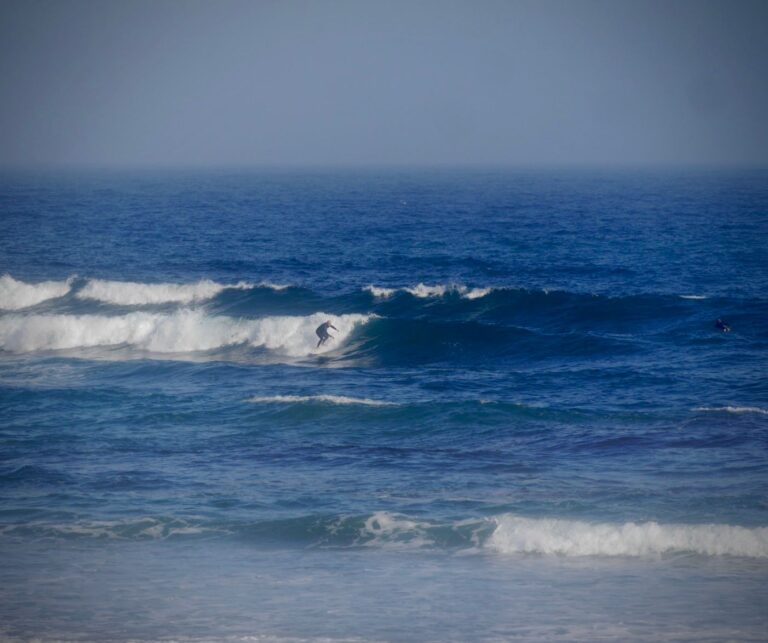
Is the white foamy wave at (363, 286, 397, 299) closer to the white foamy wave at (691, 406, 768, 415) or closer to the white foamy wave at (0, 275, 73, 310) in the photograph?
the white foamy wave at (0, 275, 73, 310)

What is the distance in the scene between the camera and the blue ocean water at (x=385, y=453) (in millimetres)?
11727

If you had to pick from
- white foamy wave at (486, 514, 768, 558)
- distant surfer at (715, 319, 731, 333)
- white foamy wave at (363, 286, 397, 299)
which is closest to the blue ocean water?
white foamy wave at (486, 514, 768, 558)

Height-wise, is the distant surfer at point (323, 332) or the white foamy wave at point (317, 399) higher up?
the distant surfer at point (323, 332)

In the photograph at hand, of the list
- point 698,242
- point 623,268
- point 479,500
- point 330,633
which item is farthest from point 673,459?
point 698,242

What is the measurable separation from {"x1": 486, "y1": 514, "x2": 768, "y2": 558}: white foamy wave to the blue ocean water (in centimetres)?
4

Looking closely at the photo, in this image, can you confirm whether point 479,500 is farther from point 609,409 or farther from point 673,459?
point 609,409

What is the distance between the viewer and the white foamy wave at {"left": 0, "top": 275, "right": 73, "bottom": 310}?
35.6 metres

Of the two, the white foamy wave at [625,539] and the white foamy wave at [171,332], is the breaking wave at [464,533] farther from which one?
the white foamy wave at [171,332]

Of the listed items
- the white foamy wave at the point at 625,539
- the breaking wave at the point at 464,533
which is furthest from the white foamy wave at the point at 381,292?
the white foamy wave at the point at 625,539

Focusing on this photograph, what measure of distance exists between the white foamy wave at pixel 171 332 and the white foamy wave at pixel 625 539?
15.6 m

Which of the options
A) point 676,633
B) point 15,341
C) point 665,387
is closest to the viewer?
point 676,633

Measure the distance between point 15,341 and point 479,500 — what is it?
20.5 metres

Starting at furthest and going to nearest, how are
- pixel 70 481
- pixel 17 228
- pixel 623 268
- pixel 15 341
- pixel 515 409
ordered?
1. pixel 17 228
2. pixel 623 268
3. pixel 15 341
4. pixel 515 409
5. pixel 70 481

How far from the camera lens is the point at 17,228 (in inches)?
2279
